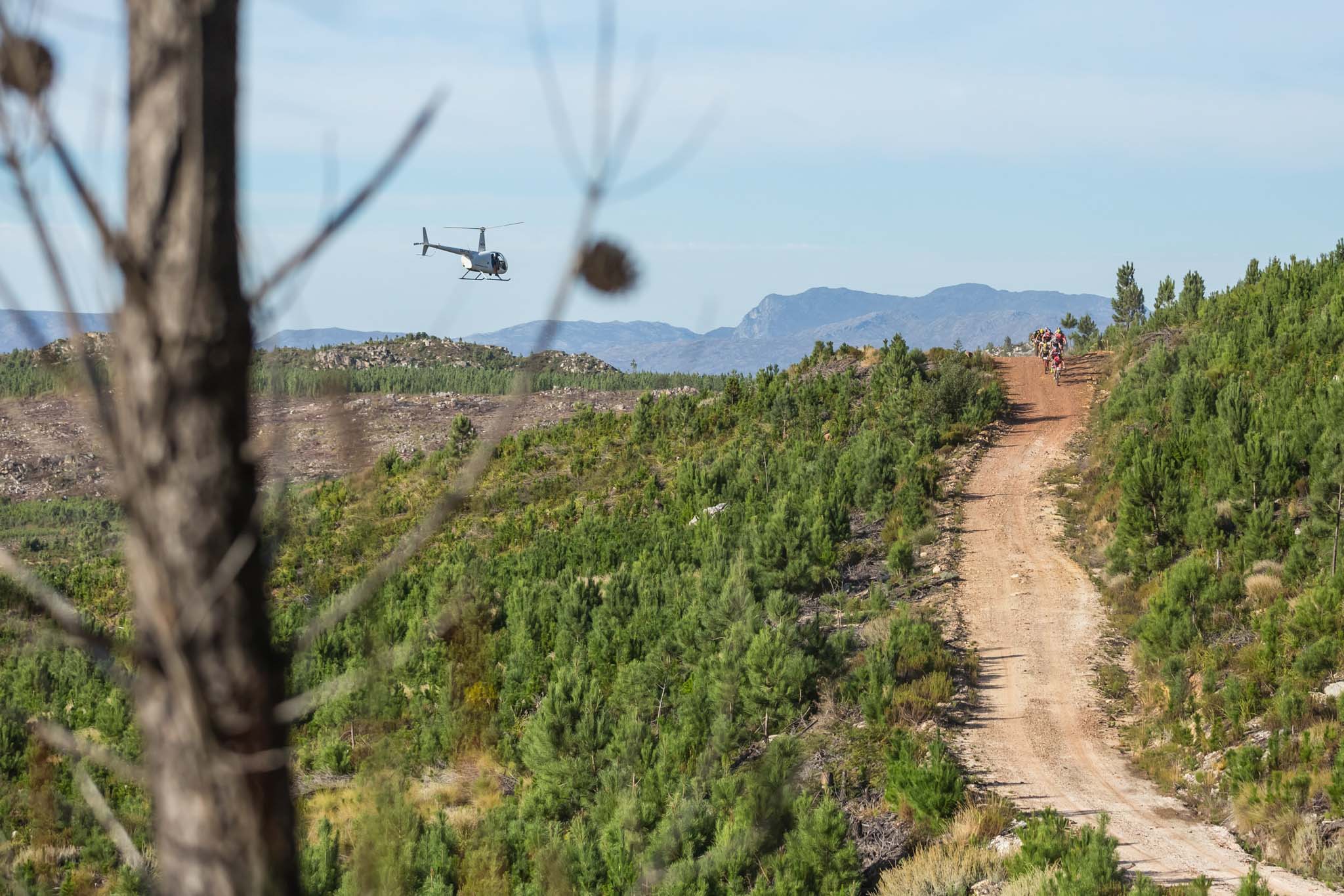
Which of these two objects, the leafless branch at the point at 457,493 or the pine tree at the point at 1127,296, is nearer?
the leafless branch at the point at 457,493

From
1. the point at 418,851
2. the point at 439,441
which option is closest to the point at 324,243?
the point at 418,851

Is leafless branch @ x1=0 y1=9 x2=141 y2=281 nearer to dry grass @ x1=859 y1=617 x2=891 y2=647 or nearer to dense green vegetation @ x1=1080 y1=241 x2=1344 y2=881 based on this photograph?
dense green vegetation @ x1=1080 y1=241 x2=1344 y2=881

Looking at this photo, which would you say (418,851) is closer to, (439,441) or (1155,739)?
(1155,739)

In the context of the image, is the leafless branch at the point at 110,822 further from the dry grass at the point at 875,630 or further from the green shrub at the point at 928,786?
the dry grass at the point at 875,630

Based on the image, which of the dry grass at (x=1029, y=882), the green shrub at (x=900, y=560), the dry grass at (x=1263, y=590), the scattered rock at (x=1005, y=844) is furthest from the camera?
the green shrub at (x=900, y=560)

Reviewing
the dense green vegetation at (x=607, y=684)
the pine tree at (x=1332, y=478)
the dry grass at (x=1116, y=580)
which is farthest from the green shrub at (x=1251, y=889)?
the dry grass at (x=1116, y=580)

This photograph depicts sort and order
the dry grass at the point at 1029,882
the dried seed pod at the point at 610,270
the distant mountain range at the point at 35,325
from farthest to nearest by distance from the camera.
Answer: the dry grass at the point at 1029,882 < the dried seed pod at the point at 610,270 < the distant mountain range at the point at 35,325

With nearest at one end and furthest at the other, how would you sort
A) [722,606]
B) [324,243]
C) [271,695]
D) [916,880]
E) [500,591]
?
1. [271,695]
2. [324,243]
3. [916,880]
4. [722,606]
5. [500,591]
